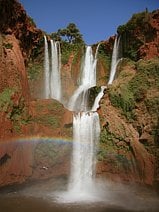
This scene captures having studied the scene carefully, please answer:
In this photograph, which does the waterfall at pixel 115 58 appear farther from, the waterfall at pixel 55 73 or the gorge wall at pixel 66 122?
the gorge wall at pixel 66 122

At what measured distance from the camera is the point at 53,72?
101 ft

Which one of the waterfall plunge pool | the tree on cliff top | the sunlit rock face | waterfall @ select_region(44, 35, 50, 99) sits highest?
the tree on cliff top

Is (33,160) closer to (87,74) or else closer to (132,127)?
(132,127)

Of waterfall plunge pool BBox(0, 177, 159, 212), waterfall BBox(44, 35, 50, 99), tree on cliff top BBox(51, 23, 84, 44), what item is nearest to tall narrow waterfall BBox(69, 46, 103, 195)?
waterfall plunge pool BBox(0, 177, 159, 212)

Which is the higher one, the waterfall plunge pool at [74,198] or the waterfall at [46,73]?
the waterfall at [46,73]

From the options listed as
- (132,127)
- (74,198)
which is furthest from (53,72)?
(74,198)

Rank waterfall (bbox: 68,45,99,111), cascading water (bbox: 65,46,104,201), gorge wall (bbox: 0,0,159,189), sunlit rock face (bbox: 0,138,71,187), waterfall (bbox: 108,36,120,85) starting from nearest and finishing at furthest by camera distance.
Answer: sunlit rock face (bbox: 0,138,71,187) → gorge wall (bbox: 0,0,159,189) → cascading water (bbox: 65,46,104,201) → waterfall (bbox: 68,45,99,111) → waterfall (bbox: 108,36,120,85)

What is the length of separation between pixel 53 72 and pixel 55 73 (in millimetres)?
271

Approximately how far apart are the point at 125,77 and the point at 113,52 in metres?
8.55

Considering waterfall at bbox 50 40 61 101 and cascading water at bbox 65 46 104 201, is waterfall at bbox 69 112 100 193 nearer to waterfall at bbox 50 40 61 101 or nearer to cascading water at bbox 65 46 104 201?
cascading water at bbox 65 46 104 201

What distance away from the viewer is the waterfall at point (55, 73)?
99.9 feet

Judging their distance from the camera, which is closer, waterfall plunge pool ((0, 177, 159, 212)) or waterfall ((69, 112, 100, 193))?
waterfall plunge pool ((0, 177, 159, 212))

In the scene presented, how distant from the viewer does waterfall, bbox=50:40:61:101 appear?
99.9 feet

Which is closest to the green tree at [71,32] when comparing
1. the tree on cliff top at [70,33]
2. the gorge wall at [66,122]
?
the tree on cliff top at [70,33]
